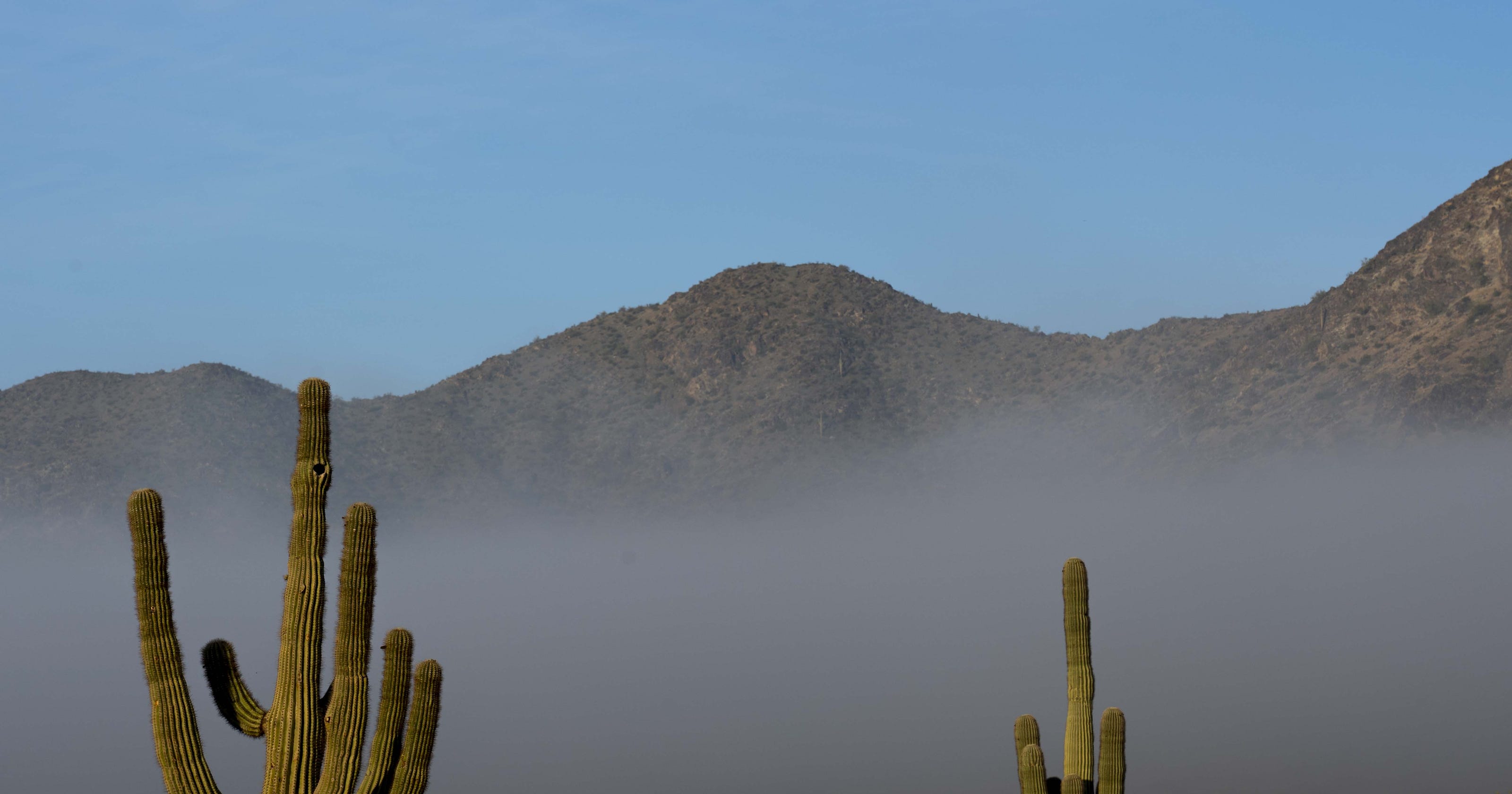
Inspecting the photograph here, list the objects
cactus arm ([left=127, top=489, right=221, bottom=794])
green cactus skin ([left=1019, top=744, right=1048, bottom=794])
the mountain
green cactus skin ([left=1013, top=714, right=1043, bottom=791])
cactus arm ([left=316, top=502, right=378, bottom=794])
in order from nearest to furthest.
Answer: cactus arm ([left=127, top=489, right=221, bottom=794]) → cactus arm ([left=316, top=502, right=378, bottom=794]) → green cactus skin ([left=1019, top=744, right=1048, bottom=794]) → green cactus skin ([left=1013, top=714, right=1043, bottom=791]) → the mountain

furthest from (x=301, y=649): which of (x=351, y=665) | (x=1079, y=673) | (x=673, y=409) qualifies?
(x=673, y=409)

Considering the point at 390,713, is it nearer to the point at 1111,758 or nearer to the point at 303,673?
the point at 303,673

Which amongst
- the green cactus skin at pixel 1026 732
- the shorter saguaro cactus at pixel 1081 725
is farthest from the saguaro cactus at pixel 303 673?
the shorter saguaro cactus at pixel 1081 725

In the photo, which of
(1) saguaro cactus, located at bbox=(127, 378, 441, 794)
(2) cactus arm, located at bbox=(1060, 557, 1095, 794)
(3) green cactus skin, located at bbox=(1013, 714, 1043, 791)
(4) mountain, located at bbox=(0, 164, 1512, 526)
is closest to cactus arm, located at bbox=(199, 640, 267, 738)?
(1) saguaro cactus, located at bbox=(127, 378, 441, 794)

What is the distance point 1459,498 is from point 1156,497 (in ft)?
80.6

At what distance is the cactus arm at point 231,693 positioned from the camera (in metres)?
16.8

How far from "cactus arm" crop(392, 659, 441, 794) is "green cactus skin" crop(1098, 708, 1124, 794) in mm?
9197

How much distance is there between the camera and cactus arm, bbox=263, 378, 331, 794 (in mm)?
16391

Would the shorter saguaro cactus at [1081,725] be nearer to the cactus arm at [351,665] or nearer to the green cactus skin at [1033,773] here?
the green cactus skin at [1033,773]

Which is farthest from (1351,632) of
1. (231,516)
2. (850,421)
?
(231,516)

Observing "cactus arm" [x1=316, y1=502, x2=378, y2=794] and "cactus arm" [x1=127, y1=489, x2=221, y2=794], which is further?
"cactus arm" [x1=316, y1=502, x2=378, y2=794]

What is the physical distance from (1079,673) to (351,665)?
10213mm

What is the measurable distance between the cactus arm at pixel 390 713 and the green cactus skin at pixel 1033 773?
25.2ft

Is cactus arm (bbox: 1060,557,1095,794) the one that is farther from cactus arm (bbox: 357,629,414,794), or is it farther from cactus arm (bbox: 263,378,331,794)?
cactus arm (bbox: 263,378,331,794)
